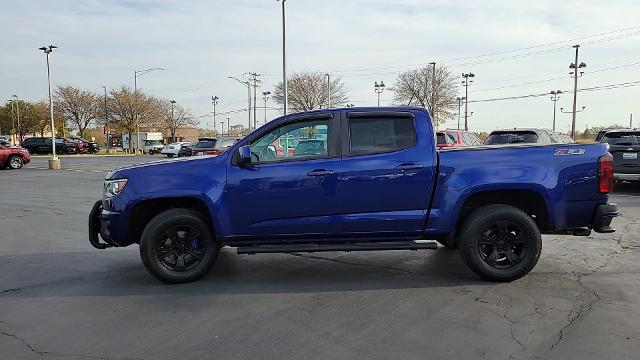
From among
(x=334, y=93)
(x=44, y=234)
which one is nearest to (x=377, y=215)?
(x=44, y=234)

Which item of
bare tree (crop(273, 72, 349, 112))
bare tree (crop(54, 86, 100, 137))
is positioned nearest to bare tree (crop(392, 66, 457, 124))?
bare tree (crop(273, 72, 349, 112))

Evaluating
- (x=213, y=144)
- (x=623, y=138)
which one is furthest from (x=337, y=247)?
(x=213, y=144)

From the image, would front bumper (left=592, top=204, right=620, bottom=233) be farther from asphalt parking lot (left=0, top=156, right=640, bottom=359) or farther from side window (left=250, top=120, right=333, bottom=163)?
side window (left=250, top=120, right=333, bottom=163)

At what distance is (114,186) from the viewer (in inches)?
222

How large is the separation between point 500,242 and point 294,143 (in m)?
2.50

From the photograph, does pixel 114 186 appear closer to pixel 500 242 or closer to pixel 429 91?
pixel 500 242

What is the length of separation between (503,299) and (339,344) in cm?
195

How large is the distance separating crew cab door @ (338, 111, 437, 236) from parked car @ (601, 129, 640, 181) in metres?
9.89

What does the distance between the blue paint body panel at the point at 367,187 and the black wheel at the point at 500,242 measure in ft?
0.78

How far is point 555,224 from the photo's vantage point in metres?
5.61

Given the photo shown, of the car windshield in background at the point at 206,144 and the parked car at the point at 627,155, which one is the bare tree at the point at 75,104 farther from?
the parked car at the point at 627,155

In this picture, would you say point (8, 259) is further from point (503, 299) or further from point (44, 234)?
point (503, 299)

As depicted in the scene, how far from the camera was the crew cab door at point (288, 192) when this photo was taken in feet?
18.0

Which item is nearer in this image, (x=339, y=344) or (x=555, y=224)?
(x=339, y=344)
